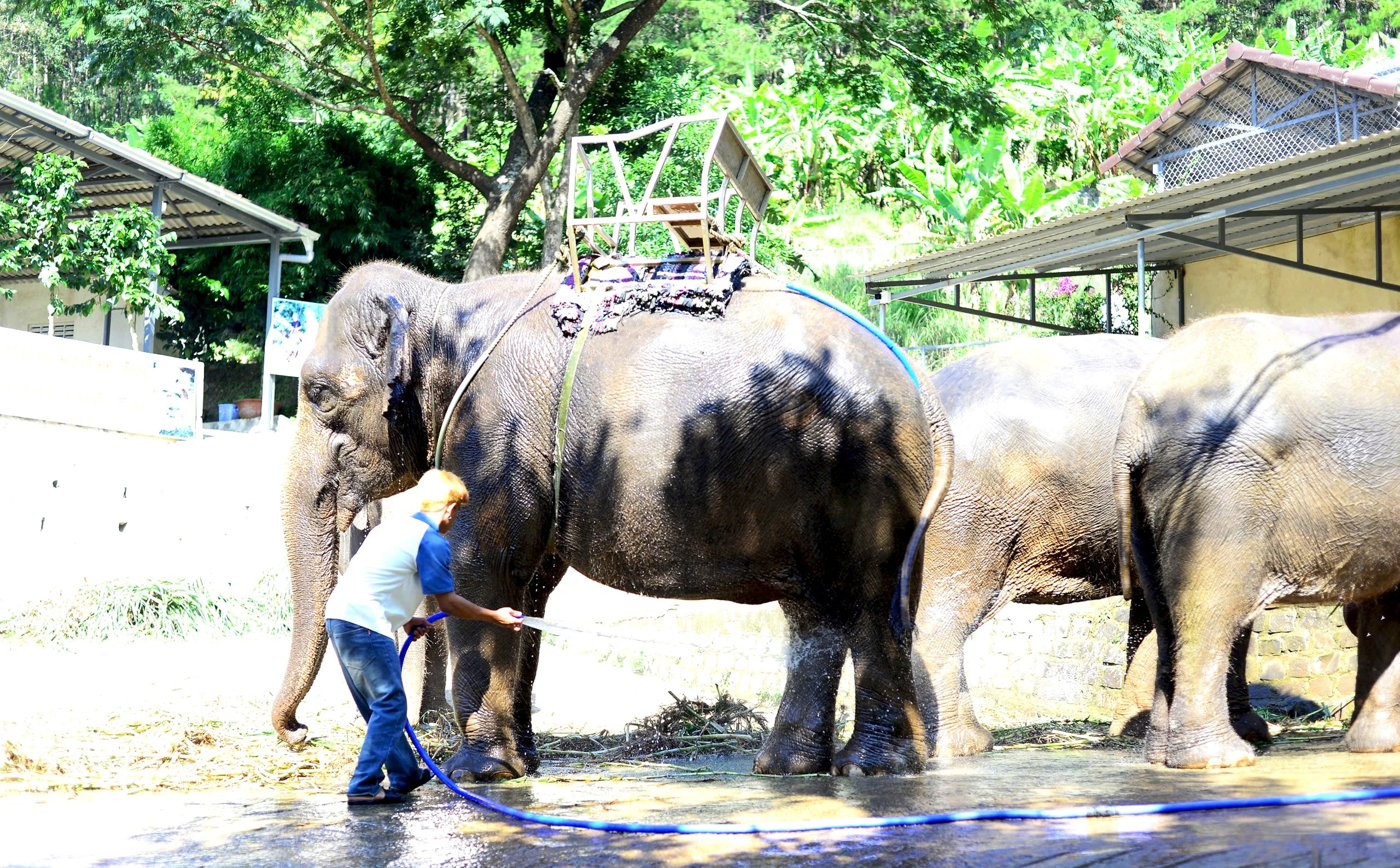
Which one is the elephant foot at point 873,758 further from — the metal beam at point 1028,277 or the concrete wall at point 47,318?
the concrete wall at point 47,318

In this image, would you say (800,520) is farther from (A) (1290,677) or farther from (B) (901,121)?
(B) (901,121)

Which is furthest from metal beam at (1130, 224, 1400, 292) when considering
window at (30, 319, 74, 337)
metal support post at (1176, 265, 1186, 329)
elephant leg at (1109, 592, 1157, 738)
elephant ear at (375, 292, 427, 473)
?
window at (30, 319, 74, 337)

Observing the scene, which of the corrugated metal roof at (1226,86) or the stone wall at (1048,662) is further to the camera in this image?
the corrugated metal roof at (1226,86)

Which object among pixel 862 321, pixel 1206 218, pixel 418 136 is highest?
pixel 418 136

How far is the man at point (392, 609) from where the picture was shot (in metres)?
5.00

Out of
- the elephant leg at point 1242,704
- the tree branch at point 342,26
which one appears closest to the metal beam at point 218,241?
the tree branch at point 342,26

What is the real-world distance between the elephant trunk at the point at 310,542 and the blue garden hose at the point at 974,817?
1.79 m

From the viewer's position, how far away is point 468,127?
3219 cm

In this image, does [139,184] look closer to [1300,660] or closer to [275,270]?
[275,270]

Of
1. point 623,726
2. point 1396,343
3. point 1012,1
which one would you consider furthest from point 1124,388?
point 1012,1

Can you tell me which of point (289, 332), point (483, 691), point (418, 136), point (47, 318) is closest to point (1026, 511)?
point (483, 691)

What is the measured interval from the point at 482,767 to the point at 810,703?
1.28 metres

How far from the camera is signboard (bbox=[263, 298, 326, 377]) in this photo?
16391mm

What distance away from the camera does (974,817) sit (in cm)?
417
